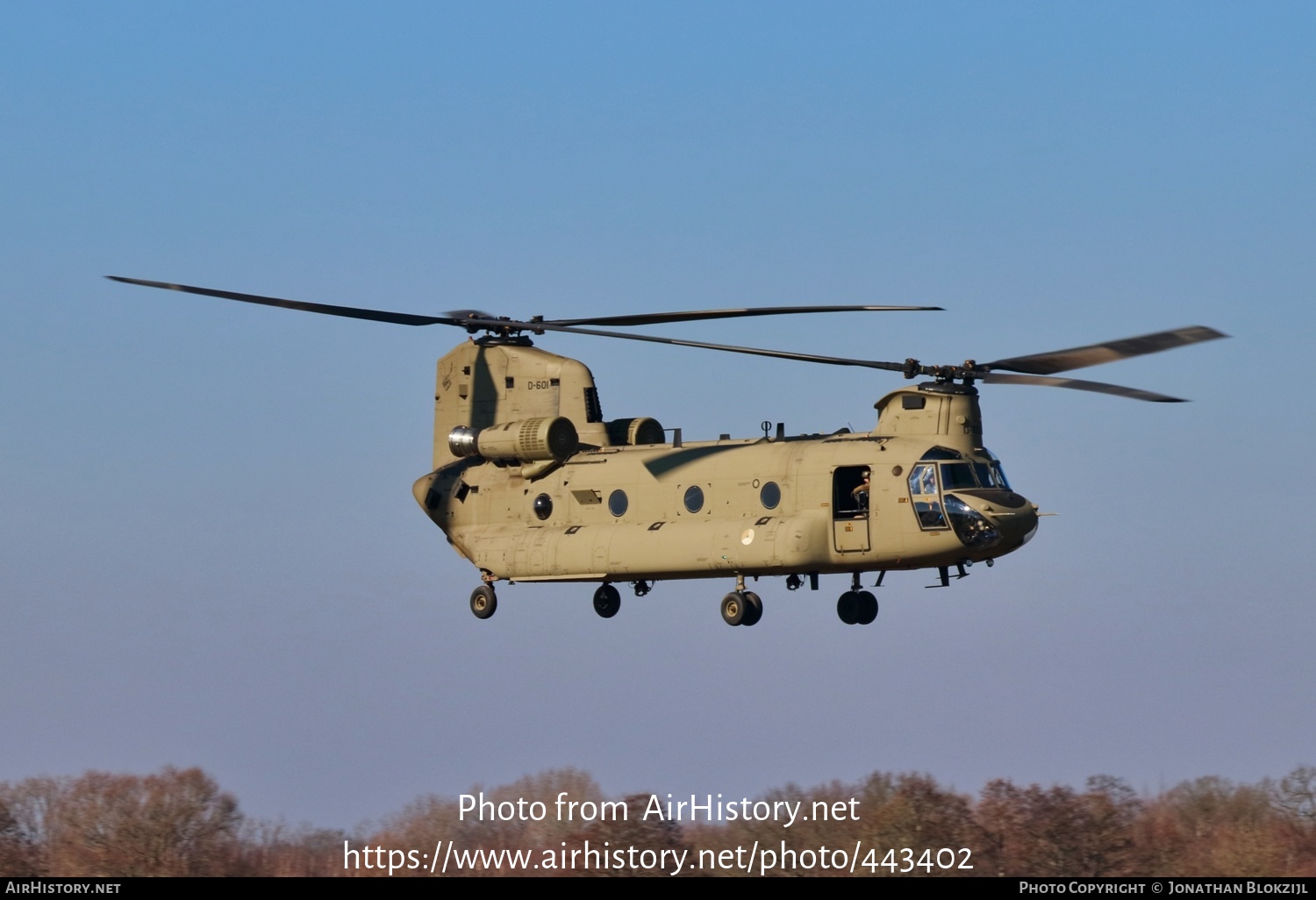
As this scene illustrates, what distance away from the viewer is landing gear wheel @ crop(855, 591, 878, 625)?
4566cm

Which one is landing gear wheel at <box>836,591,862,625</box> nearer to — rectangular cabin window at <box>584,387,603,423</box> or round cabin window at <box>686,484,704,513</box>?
round cabin window at <box>686,484,704,513</box>

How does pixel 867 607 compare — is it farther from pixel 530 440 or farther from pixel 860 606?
pixel 530 440

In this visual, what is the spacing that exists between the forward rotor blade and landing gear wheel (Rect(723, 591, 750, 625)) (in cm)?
611

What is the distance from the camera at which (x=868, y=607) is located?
150ft

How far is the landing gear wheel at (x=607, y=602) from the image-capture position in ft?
154

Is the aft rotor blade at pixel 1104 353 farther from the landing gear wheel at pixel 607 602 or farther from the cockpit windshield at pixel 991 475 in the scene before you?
the landing gear wheel at pixel 607 602

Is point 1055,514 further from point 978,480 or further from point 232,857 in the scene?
point 232,857

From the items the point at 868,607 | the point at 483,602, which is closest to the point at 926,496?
the point at 868,607

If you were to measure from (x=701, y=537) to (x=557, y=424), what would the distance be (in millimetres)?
4442

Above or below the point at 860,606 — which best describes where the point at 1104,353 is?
above

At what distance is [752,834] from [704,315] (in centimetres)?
1048

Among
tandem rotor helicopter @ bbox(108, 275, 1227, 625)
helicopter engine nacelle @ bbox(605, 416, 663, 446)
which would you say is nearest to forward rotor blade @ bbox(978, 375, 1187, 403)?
tandem rotor helicopter @ bbox(108, 275, 1227, 625)

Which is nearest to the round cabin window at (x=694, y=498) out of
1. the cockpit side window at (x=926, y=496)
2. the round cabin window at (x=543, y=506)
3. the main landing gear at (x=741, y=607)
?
the main landing gear at (x=741, y=607)

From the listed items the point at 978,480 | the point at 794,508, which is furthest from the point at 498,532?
the point at 978,480
